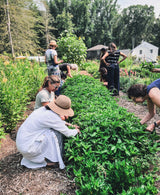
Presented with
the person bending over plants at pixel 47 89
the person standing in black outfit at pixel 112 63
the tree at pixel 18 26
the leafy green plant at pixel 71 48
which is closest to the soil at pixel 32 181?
the person bending over plants at pixel 47 89

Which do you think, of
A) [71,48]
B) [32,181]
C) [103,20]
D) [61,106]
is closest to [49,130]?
[61,106]

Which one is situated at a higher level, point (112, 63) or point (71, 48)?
point (71, 48)

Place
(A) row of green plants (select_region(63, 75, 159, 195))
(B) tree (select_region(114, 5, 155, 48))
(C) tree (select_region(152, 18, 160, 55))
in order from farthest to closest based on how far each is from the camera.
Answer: (B) tree (select_region(114, 5, 155, 48)) < (C) tree (select_region(152, 18, 160, 55)) < (A) row of green plants (select_region(63, 75, 159, 195))

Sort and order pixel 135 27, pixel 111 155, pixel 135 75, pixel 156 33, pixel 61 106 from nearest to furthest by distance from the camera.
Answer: pixel 111 155
pixel 61 106
pixel 135 75
pixel 135 27
pixel 156 33

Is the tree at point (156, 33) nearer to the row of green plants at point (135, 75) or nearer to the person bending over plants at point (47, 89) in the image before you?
the row of green plants at point (135, 75)

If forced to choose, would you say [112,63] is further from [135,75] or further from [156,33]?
[156,33]

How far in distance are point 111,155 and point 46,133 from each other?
1003mm

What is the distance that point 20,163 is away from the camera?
2715 millimetres

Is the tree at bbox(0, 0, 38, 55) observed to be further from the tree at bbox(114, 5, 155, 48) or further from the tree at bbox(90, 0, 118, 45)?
the tree at bbox(114, 5, 155, 48)

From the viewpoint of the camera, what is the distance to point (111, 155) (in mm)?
2174

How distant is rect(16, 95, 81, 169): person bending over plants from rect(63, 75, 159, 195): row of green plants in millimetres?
198

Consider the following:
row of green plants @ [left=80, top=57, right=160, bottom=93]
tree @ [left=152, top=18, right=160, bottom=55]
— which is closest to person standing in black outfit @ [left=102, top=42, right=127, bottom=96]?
row of green plants @ [left=80, top=57, right=160, bottom=93]

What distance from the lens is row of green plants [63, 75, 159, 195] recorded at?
177cm

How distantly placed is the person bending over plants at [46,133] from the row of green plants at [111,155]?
198 mm
